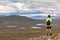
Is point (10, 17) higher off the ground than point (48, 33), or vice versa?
point (48, 33)

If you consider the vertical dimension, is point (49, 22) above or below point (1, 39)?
above

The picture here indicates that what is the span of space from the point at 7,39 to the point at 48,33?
20.6 ft

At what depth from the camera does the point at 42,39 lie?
3120cm

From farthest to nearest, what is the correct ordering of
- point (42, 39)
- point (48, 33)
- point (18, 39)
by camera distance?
point (18, 39)
point (48, 33)
point (42, 39)

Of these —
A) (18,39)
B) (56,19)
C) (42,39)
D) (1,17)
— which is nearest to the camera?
(42,39)

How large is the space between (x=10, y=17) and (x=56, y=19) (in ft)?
83.9

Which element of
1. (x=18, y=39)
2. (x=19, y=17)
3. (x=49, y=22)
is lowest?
(x=19, y=17)

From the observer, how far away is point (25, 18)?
4377 inches

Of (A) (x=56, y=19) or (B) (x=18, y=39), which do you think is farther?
(A) (x=56, y=19)

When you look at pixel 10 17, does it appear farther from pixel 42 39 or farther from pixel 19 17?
pixel 42 39

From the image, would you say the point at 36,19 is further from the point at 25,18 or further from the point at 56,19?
the point at 25,18

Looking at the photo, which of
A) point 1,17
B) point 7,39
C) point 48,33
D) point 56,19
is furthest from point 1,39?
point 1,17

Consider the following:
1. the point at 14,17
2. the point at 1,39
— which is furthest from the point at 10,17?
the point at 1,39

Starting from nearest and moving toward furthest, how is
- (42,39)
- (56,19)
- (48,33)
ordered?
(42,39)
(48,33)
(56,19)
